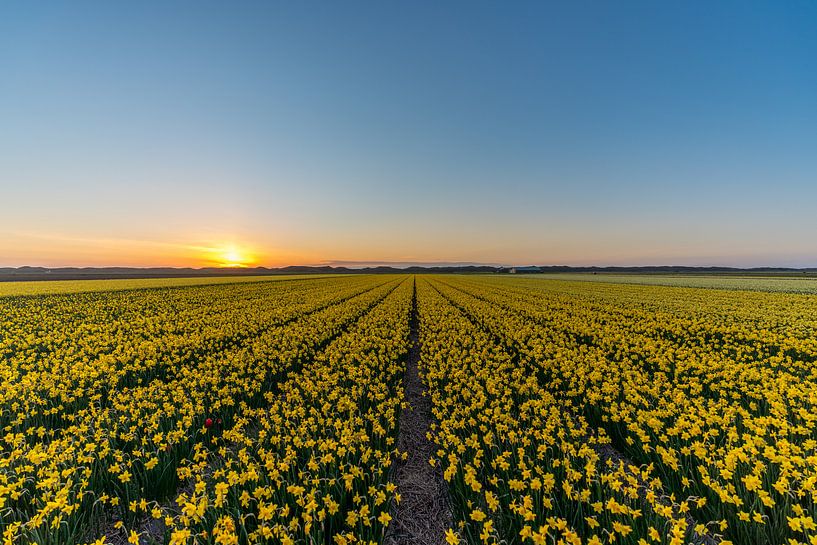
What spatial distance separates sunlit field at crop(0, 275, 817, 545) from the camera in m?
3.46

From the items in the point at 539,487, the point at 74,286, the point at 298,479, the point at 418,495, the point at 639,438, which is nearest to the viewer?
the point at 539,487

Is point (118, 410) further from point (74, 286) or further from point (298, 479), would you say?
point (74, 286)

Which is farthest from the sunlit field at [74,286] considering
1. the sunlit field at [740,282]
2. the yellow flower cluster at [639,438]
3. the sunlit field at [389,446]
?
the sunlit field at [740,282]

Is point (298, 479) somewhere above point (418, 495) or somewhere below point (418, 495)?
above

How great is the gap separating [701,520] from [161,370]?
1191cm

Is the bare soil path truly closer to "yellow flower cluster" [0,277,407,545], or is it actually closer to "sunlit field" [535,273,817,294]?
"yellow flower cluster" [0,277,407,545]

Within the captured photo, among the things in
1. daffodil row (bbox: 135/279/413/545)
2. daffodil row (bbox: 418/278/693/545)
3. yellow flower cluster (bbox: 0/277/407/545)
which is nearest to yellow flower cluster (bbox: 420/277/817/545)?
daffodil row (bbox: 418/278/693/545)

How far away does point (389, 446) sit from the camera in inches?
220

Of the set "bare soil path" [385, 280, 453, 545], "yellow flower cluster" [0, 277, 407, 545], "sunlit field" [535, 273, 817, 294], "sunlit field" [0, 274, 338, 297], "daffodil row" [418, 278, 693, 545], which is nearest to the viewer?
"daffodil row" [418, 278, 693, 545]

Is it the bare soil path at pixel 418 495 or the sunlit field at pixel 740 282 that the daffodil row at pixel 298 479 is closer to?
the bare soil path at pixel 418 495

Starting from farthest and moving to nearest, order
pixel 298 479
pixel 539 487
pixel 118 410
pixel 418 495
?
pixel 118 410, pixel 418 495, pixel 298 479, pixel 539 487

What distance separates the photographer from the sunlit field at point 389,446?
11.3 ft

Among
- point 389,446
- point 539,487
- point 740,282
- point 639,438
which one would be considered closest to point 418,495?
point 389,446

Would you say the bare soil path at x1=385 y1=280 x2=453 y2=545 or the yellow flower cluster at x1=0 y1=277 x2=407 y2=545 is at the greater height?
the yellow flower cluster at x1=0 y1=277 x2=407 y2=545
